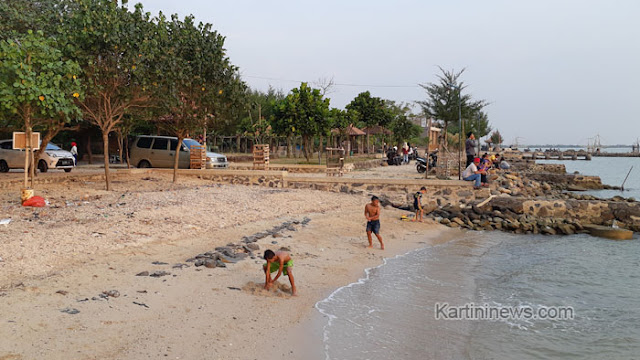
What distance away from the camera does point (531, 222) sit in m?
16.3

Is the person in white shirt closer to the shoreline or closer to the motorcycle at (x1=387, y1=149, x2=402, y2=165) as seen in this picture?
the shoreline

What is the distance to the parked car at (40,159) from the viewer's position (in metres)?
21.0

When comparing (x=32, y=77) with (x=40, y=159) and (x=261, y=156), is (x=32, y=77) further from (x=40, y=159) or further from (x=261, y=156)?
(x=261, y=156)

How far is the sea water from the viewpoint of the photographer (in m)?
6.28

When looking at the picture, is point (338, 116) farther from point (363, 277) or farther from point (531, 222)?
point (363, 277)

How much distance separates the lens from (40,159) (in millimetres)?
21000

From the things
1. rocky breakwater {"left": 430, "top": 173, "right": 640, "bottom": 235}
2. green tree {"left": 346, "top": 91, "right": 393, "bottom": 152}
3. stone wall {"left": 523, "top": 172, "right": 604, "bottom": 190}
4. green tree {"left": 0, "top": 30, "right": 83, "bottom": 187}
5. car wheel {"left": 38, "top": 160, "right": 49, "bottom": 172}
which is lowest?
rocky breakwater {"left": 430, "top": 173, "right": 640, "bottom": 235}

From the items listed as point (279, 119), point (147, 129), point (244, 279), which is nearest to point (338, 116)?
A: point (279, 119)

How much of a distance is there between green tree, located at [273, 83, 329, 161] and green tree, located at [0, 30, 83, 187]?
15.7 meters

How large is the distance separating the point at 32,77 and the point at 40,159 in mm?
11610

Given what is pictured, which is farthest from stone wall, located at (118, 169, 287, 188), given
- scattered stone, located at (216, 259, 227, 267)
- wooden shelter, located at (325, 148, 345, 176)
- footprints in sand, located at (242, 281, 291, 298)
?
footprints in sand, located at (242, 281, 291, 298)

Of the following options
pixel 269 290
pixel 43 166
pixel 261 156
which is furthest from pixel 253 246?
pixel 43 166

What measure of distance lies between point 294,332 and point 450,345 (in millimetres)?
2160

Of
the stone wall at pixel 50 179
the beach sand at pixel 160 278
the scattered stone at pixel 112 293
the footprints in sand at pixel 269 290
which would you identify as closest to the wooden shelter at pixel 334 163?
the beach sand at pixel 160 278
